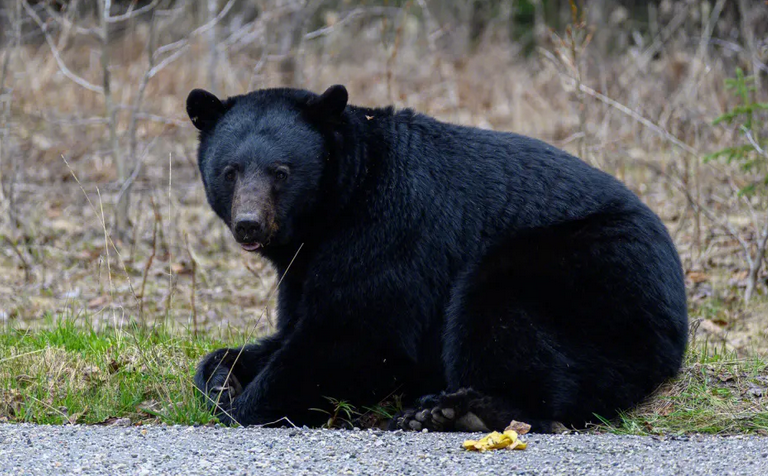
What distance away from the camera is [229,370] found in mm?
5074

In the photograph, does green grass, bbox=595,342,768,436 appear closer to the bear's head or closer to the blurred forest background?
the blurred forest background

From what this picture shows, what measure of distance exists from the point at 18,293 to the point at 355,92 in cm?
886

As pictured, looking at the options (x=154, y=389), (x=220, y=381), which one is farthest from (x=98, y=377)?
(x=220, y=381)

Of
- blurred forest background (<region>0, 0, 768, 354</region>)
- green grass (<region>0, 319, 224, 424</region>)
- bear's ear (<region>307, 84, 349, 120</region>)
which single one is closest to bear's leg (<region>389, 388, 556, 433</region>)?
blurred forest background (<region>0, 0, 768, 354</region>)

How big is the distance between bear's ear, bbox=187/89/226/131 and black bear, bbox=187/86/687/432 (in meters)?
0.01

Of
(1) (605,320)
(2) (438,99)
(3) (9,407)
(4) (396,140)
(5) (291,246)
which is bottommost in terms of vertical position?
(3) (9,407)

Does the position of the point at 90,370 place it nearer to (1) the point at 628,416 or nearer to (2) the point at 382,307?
(2) the point at 382,307

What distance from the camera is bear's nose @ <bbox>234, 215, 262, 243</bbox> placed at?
4.53m

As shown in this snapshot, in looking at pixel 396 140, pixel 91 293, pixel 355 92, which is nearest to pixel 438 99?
pixel 355 92

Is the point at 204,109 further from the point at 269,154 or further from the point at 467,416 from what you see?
the point at 467,416

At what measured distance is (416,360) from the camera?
4.73 m

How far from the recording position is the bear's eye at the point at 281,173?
190 inches

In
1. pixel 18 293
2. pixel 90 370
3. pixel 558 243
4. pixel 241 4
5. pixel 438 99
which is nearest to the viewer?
pixel 558 243

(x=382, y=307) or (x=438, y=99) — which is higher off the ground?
(x=438, y=99)
